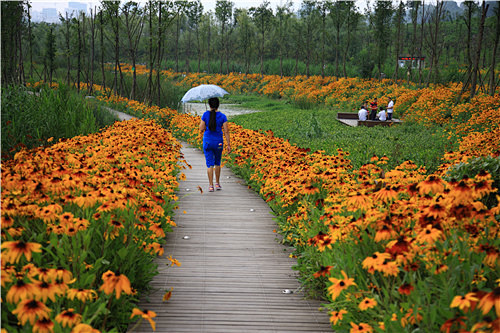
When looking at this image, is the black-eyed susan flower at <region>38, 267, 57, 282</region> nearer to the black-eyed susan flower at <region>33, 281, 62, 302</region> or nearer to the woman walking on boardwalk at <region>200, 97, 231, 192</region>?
the black-eyed susan flower at <region>33, 281, 62, 302</region>

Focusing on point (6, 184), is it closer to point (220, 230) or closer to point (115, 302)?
point (115, 302)

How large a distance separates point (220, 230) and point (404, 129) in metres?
10.2

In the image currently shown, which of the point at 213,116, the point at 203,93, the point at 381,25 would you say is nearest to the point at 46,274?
the point at 213,116

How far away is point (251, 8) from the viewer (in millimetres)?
37906

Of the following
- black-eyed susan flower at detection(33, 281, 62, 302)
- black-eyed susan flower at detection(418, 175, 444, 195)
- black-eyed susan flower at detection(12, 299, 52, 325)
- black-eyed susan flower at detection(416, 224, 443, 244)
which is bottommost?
black-eyed susan flower at detection(12, 299, 52, 325)

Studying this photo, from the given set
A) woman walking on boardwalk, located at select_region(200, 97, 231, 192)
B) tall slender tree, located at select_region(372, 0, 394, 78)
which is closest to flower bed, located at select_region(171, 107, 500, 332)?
woman walking on boardwalk, located at select_region(200, 97, 231, 192)

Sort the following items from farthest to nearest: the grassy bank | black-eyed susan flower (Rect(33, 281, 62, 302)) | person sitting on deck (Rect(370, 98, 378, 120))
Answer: person sitting on deck (Rect(370, 98, 378, 120)) < the grassy bank < black-eyed susan flower (Rect(33, 281, 62, 302))

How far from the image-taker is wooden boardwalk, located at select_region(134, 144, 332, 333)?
3223 mm

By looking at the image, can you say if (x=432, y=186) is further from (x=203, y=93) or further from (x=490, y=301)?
(x=203, y=93)

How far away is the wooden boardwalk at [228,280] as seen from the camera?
10.6 ft

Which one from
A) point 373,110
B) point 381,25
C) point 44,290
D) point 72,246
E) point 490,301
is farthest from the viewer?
point 381,25

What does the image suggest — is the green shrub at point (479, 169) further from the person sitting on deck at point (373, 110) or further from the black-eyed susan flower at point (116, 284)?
the person sitting on deck at point (373, 110)

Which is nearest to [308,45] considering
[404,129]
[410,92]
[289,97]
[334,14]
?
[334,14]

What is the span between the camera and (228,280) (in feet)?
12.8
